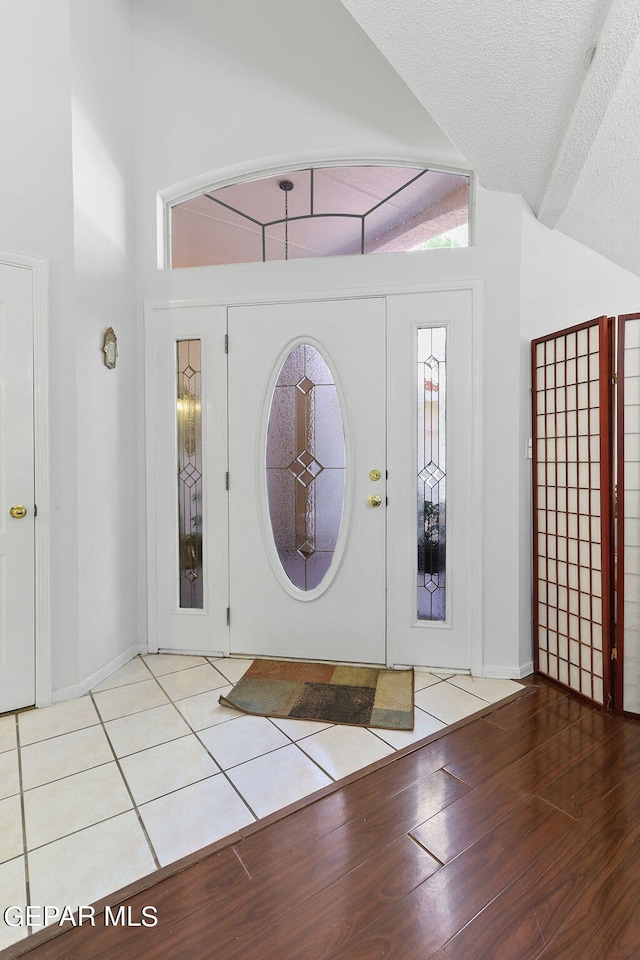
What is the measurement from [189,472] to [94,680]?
1208mm

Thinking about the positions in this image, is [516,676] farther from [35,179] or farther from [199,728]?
[35,179]

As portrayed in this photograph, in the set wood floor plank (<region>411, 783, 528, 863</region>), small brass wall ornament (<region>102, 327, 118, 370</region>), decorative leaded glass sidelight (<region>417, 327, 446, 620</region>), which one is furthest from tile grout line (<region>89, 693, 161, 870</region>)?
small brass wall ornament (<region>102, 327, 118, 370</region>)

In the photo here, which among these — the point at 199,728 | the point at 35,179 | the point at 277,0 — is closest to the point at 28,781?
the point at 199,728

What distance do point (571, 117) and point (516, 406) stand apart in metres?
1.25

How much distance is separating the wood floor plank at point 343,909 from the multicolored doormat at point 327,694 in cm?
70

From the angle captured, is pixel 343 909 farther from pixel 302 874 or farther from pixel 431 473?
pixel 431 473

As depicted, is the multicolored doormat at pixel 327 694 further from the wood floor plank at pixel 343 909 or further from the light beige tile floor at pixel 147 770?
the wood floor plank at pixel 343 909

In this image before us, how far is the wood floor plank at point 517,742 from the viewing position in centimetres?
185

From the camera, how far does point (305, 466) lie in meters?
2.83

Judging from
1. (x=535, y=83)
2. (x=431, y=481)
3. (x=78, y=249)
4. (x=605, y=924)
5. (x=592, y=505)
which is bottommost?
(x=605, y=924)

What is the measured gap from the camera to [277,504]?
9.39ft

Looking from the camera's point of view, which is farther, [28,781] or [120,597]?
[120,597]

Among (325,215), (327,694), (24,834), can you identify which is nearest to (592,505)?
(327,694)

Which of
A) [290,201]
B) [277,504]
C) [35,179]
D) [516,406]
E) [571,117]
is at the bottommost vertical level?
[277,504]
